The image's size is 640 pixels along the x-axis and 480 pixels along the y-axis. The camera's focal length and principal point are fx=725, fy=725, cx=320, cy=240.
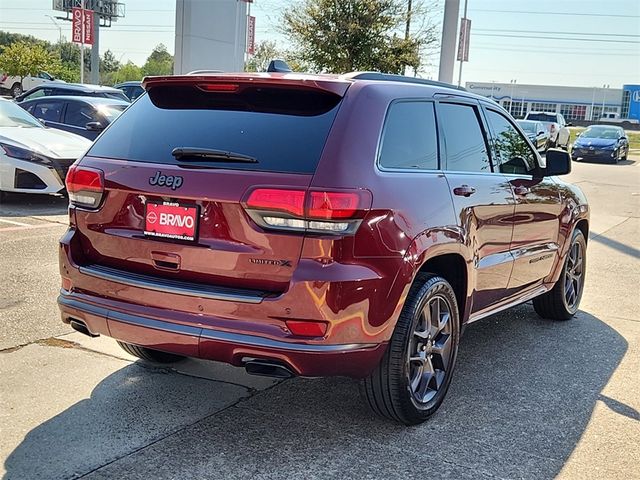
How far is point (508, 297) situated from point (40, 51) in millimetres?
49664

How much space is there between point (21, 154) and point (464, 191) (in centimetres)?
760

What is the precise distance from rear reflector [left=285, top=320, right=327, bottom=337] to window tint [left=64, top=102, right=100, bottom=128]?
1096 cm

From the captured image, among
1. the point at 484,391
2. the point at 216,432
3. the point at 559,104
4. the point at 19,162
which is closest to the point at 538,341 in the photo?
the point at 484,391

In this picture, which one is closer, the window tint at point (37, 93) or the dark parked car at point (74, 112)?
the dark parked car at point (74, 112)

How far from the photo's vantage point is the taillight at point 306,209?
3133 mm

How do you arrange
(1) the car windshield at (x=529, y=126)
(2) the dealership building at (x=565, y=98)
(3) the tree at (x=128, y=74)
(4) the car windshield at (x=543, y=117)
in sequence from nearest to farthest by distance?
1. (1) the car windshield at (x=529, y=126)
2. (4) the car windshield at (x=543, y=117)
3. (3) the tree at (x=128, y=74)
4. (2) the dealership building at (x=565, y=98)

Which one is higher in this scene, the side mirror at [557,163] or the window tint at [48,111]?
the side mirror at [557,163]

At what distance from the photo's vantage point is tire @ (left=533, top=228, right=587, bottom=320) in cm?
596

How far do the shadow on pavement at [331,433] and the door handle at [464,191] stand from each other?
3.89 feet

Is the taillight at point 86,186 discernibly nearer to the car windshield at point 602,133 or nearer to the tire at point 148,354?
the tire at point 148,354

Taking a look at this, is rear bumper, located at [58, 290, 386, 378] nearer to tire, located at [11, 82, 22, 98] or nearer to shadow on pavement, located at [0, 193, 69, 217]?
shadow on pavement, located at [0, 193, 69, 217]

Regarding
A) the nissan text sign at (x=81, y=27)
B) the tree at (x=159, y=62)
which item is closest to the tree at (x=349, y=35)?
the nissan text sign at (x=81, y=27)

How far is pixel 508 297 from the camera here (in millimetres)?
4984

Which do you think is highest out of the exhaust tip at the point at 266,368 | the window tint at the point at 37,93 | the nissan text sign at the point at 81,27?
the nissan text sign at the point at 81,27
